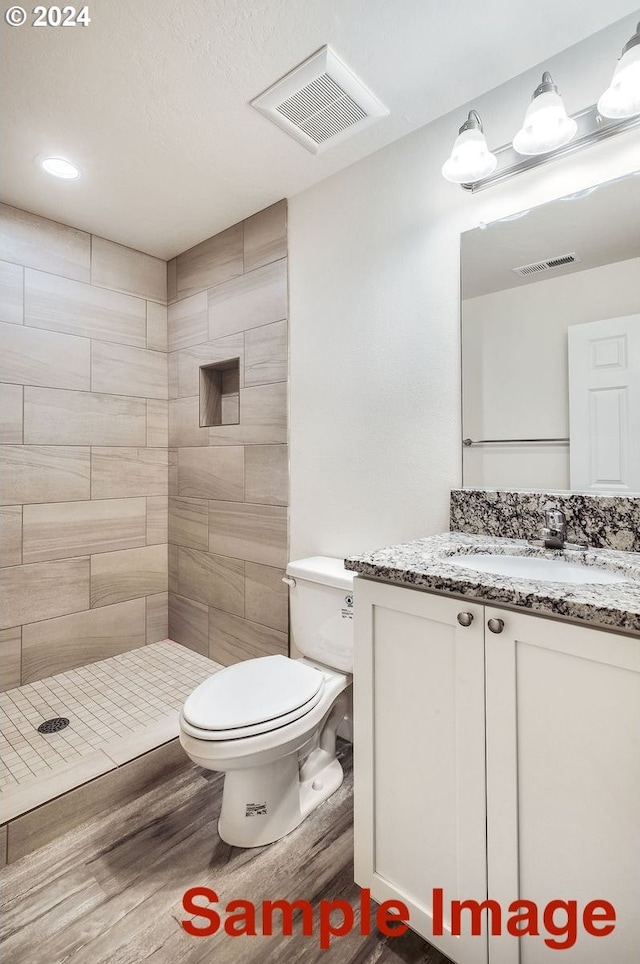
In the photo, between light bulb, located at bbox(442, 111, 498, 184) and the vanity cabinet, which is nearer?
the vanity cabinet

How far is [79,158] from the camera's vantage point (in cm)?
180

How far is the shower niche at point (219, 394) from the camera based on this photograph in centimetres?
250

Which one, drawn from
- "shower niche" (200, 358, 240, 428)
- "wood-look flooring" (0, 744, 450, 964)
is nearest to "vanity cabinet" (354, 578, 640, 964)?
"wood-look flooring" (0, 744, 450, 964)

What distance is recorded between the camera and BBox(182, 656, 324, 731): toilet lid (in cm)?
128

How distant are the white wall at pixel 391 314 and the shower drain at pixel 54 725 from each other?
3.80ft

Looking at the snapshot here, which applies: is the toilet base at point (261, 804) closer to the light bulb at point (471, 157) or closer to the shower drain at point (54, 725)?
the shower drain at point (54, 725)

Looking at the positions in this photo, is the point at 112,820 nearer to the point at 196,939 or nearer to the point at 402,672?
the point at 196,939

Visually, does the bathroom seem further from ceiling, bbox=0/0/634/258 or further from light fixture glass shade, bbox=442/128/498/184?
light fixture glass shade, bbox=442/128/498/184

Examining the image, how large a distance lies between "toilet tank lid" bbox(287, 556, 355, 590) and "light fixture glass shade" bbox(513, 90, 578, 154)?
1.36m

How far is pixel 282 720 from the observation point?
51.1 inches

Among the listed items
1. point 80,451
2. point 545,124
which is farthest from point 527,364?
point 80,451

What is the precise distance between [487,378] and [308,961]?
5.24 ft

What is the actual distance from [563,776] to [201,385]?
7.40ft

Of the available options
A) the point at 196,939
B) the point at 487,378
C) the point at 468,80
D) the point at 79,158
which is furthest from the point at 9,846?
the point at 468,80
